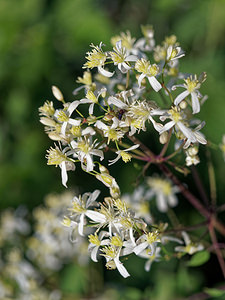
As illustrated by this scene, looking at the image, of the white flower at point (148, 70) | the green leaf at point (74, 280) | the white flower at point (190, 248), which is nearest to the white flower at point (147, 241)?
the white flower at point (190, 248)

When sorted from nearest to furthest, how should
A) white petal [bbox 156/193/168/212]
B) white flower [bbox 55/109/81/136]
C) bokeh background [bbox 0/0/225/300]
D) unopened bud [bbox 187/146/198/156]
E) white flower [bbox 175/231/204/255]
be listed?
white flower [bbox 55/109/81/136] → unopened bud [bbox 187/146/198/156] → white flower [bbox 175/231/204/255] → white petal [bbox 156/193/168/212] → bokeh background [bbox 0/0/225/300]

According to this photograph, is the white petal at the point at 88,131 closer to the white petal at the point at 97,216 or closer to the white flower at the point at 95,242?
the white petal at the point at 97,216

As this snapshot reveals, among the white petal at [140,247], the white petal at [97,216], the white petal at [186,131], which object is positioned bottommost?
the white petal at [140,247]

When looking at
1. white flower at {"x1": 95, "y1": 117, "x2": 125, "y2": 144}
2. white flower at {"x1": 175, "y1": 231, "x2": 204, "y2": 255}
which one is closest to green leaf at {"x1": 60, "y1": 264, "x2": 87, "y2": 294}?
white flower at {"x1": 175, "y1": 231, "x2": 204, "y2": 255}

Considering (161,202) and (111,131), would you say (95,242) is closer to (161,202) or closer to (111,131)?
(111,131)

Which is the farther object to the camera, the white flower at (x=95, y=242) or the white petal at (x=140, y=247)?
the white flower at (x=95, y=242)

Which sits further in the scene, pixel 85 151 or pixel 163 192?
pixel 163 192

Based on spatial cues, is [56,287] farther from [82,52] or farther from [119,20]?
[119,20]

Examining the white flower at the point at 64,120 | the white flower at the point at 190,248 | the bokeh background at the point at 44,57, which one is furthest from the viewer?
the bokeh background at the point at 44,57

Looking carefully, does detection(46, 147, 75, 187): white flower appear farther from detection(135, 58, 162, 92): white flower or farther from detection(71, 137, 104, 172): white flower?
detection(135, 58, 162, 92): white flower

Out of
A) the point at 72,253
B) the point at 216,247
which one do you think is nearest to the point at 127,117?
the point at 216,247

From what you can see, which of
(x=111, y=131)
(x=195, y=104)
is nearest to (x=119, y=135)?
(x=111, y=131)
